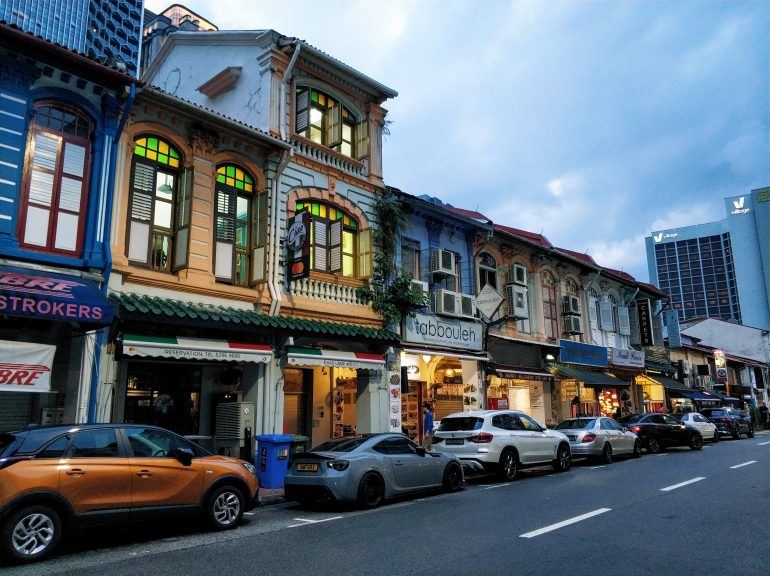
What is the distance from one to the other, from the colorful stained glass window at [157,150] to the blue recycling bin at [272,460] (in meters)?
6.96

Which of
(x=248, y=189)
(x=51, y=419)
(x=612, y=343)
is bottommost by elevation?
(x=51, y=419)

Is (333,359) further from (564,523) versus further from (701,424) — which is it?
(701,424)

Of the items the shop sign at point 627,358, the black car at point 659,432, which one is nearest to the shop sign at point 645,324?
the shop sign at point 627,358

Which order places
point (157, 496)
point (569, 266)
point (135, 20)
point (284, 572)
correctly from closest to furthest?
point (284, 572) → point (157, 496) → point (569, 266) → point (135, 20)

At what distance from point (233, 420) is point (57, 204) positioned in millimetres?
6073

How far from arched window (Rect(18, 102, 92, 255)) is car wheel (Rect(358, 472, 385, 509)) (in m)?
7.36

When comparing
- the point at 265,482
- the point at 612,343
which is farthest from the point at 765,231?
the point at 265,482

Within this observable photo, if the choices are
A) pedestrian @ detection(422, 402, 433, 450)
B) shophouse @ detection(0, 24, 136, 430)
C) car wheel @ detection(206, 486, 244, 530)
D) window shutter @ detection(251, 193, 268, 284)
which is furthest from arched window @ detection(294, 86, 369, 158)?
car wheel @ detection(206, 486, 244, 530)

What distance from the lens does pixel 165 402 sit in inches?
545

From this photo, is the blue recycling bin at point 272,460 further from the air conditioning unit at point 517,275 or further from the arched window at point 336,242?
the air conditioning unit at point 517,275

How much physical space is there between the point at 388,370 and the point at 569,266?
45.2 feet

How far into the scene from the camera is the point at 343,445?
10789 mm

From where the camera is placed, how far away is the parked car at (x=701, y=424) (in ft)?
82.8

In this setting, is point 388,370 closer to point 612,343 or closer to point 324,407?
point 324,407
